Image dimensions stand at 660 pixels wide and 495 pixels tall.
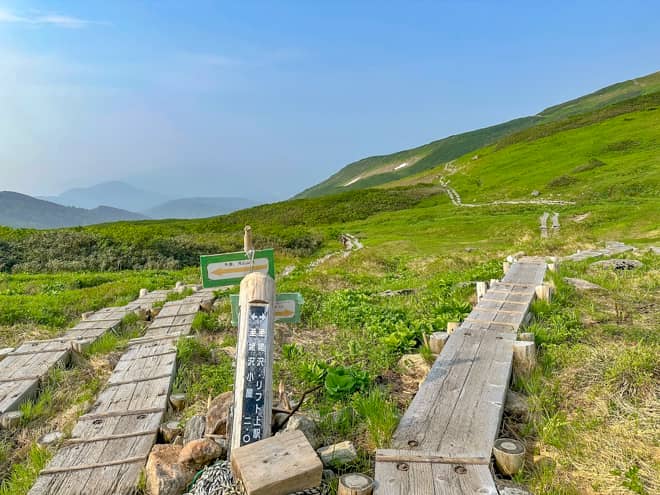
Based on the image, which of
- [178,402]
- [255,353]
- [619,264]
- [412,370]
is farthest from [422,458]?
[619,264]

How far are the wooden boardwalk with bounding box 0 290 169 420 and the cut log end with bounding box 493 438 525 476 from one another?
→ 6.06 metres

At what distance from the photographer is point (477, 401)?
4734 millimetres

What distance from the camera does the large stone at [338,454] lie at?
4070 millimetres

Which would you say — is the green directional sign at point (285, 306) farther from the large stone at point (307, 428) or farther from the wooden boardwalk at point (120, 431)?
the wooden boardwalk at point (120, 431)

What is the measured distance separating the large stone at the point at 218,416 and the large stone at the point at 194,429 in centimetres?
8

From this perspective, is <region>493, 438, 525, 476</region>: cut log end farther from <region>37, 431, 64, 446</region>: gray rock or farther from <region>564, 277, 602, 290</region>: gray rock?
<region>564, 277, 602, 290</region>: gray rock

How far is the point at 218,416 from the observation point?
483cm

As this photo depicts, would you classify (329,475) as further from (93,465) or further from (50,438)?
(50,438)

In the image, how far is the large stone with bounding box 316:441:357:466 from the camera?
13.4ft

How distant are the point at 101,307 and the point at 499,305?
10351 millimetres

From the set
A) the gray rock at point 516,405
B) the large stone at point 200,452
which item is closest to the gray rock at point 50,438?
the large stone at point 200,452

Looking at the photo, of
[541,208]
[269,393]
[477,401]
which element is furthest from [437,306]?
[541,208]

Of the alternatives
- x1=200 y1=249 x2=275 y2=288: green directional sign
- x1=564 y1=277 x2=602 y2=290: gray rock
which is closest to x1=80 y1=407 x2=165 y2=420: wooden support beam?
x1=200 y1=249 x2=275 y2=288: green directional sign

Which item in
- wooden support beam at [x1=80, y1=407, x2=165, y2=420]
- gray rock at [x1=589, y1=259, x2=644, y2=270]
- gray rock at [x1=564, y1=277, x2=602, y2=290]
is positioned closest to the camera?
wooden support beam at [x1=80, y1=407, x2=165, y2=420]
